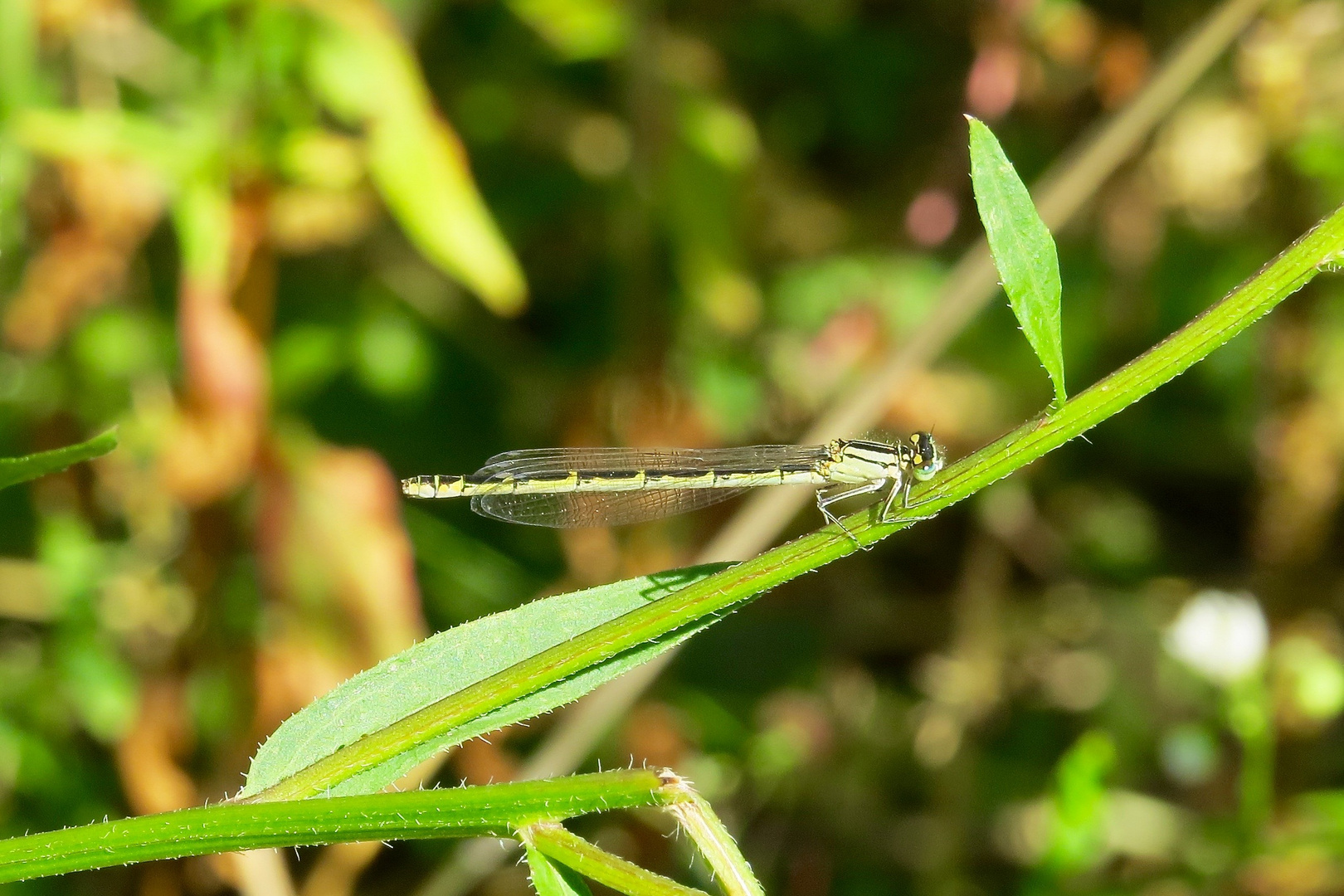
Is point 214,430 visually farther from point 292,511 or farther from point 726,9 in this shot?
point 726,9

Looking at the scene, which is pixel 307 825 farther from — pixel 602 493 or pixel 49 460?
pixel 602 493

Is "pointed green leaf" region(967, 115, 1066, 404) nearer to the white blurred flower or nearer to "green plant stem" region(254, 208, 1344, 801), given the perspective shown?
"green plant stem" region(254, 208, 1344, 801)

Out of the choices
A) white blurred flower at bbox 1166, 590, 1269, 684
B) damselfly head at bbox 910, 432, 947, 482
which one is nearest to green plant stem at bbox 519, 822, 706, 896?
damselfly head at bbox 910, 432, 947, 482

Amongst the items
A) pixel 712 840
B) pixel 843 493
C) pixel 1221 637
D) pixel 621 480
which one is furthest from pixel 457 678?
pixel 1221 637

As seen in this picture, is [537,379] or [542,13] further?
[537,379]

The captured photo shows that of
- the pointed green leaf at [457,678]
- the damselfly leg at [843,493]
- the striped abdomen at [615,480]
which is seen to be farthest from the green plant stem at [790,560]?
the striped abdomen at [615,480]

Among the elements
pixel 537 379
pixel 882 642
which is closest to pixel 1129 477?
pixel 882 642
